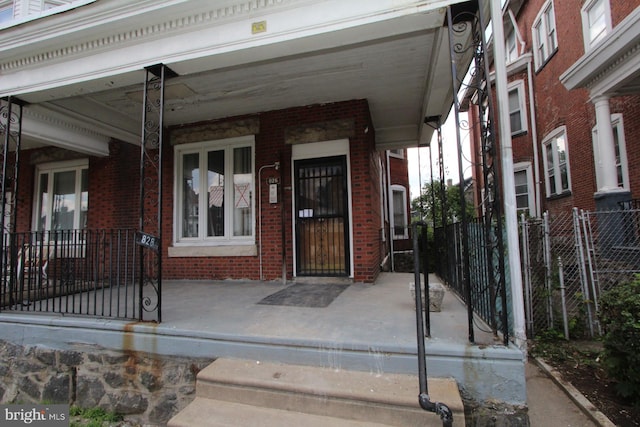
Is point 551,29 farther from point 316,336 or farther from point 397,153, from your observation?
point 316,336

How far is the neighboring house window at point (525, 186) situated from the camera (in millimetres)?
11555

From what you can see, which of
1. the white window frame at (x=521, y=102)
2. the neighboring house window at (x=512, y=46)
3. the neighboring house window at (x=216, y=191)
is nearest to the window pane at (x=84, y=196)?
the neighboring house window at (x=216, y=191)

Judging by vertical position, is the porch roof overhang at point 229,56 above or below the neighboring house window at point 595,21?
below

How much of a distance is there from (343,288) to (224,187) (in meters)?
2.96

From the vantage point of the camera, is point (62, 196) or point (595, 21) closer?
point (62, 196)

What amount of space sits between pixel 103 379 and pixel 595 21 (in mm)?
11780

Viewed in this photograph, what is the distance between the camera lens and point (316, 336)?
2758 millimetres

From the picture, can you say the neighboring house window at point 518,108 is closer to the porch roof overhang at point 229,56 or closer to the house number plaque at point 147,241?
the porch roof overhang at point 229,56

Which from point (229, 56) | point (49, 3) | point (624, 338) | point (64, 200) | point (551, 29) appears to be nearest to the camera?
point (624, 338)

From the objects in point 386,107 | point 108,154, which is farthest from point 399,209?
point 108,154

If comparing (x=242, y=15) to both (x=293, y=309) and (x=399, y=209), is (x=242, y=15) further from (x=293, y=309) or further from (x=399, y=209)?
(x=399, y=209)

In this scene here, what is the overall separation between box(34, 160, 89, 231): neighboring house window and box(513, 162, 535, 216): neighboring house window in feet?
41.7

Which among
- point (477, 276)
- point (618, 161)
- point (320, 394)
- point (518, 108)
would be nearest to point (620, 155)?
point (618, 161)

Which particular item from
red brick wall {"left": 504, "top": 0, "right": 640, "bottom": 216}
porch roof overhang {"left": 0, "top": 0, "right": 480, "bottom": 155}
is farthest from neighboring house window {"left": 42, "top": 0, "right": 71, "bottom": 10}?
red brick wall {"left": 504, "top": 0, "right": 640, "bottom": 216}
